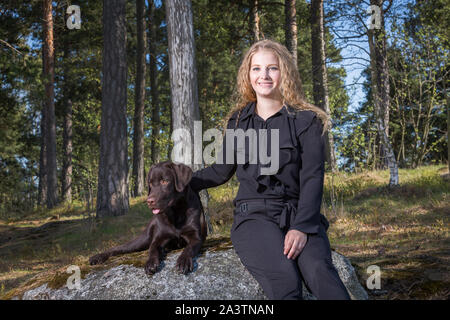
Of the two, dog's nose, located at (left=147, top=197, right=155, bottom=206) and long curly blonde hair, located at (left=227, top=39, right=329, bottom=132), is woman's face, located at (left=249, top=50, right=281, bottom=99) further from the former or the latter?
dog's nose, located at (left=147, top=197, right=155, bottom=206)

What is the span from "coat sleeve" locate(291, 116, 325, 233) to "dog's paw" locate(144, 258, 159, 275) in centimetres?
105

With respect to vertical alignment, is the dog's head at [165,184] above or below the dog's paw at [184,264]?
above

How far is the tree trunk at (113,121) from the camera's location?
11.6 metres

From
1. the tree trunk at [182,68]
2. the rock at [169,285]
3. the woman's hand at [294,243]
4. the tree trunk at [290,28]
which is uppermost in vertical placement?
the tree trunk at [290,28]

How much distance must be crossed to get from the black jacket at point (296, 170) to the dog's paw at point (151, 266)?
0.80 metres

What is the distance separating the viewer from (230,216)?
32.1 feet

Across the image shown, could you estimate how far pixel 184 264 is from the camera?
2.86m

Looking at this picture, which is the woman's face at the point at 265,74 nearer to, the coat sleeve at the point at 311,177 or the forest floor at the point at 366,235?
the coat sleeve at the point at 311,177

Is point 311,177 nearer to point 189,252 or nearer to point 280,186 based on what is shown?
point 280,186

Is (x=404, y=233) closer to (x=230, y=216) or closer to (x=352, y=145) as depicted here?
(x=352, y=145)

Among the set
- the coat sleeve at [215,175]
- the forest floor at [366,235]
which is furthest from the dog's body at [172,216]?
the forest floor at [366,235]

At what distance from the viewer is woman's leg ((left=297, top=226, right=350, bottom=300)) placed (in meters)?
2.50

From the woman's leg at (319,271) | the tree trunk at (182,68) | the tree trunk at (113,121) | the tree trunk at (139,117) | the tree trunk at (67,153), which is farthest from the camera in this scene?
the tree trunk at (67,153)

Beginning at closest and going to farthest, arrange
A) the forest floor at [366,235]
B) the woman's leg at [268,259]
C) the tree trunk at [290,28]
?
the woman's leg at [268,259] → the forest floor at [366,235] → the tree trunk at [290,28]
